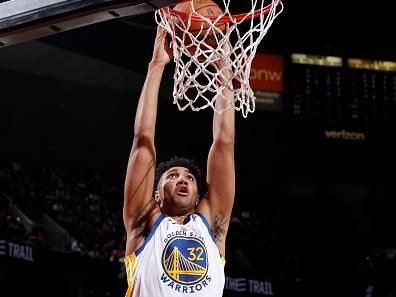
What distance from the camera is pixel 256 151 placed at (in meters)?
14.2

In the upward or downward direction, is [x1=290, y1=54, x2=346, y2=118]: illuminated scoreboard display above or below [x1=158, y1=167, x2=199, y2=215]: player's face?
above

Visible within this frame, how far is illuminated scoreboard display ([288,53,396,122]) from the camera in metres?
11.7

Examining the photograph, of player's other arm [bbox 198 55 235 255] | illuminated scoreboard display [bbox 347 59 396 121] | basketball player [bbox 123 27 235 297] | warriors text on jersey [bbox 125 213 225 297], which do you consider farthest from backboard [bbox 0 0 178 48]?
illuminated scoreboard display [bbox 347 59 396 121]

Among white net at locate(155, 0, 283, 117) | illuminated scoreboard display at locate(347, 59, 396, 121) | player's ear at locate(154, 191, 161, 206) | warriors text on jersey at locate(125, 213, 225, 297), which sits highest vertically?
illuminated scoreboard display at locate(347, 59, 396, 121)

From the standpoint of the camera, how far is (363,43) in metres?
12.7

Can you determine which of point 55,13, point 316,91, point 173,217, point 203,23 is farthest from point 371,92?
point 55,13

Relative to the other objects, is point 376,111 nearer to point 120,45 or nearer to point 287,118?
point 287,118

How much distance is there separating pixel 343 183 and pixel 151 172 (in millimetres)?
11433

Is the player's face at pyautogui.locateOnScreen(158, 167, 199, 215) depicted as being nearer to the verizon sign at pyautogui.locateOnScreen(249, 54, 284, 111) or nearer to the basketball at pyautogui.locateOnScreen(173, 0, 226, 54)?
the basketball at pyautogui.locateOnScreen(173, 0, 226, 54)

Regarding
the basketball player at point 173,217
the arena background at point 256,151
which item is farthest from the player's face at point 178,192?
the arena background at point 256,151

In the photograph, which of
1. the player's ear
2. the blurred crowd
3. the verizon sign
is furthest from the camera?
the verizon sign

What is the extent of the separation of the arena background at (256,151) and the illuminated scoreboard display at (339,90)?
2 centimetres

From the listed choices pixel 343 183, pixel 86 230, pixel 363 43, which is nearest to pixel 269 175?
pixel 343 183

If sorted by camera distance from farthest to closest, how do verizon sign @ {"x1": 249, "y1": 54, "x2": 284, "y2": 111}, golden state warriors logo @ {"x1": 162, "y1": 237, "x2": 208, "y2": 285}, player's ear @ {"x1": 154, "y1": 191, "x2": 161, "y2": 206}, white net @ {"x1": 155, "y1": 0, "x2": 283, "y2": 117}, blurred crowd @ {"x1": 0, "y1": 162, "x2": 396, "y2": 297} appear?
verizon sign @ {"x1": 249, "y1": 54, "x2": 284, "y2": 111}
blurred crowd @ {"x1": 0, "y1": 162, "x2": 396, "y2": 297}
white net @ {"x1": 155, "y1": 0, "x2": 283, "y2": 117}
player's ear @ {"x1": 154, "y1": 191, "x2": 161, "y2": 206}
golden state warriors logo @ {"x1": 162, "y1": 237, "x2": 208, "y2": 285}
